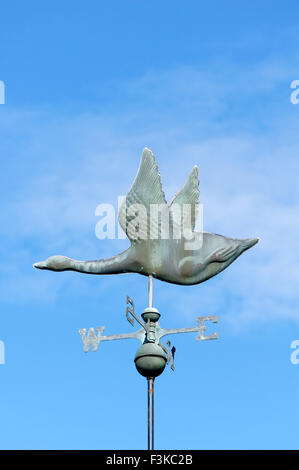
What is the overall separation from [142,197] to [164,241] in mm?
455

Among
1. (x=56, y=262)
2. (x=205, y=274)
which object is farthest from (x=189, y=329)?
(x=56, y=262)

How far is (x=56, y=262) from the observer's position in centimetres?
1205

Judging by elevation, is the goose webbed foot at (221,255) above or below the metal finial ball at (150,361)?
above

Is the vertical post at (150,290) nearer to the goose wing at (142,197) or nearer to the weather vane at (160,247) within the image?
the weather vane at (160,247)

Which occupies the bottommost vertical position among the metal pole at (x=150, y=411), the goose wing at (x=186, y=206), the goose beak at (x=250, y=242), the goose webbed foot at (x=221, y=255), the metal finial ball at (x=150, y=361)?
the metal pole at (x=150, y=411)

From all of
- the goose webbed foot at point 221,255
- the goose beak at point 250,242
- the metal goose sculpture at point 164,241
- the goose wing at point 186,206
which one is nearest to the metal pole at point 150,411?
the metal goose sculpture at point 164,241

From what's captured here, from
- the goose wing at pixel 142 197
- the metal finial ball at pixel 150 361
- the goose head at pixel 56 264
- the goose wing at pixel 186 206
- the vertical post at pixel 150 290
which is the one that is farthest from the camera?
the goose head at pixel 56 264

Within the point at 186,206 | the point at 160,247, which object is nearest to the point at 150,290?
the point at 160,247

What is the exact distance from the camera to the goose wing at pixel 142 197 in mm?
11531
